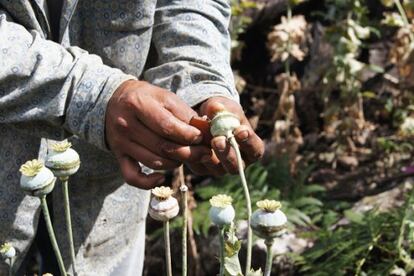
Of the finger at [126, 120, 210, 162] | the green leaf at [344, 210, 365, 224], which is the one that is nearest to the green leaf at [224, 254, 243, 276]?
the finger at [126, 120, 210, 162]

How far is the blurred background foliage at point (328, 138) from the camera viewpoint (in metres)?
2.43

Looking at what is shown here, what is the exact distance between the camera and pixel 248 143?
126 centimetres

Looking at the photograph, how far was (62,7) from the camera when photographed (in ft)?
4.79

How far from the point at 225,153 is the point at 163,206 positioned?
7.7 inches

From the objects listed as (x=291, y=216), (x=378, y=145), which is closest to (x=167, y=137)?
(x=291, y=216)

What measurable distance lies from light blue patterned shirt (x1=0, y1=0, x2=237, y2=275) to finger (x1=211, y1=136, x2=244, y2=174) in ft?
0.75

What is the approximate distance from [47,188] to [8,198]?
686 mm

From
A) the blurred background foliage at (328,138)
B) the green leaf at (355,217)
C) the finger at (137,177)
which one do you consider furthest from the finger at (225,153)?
the green leaf at (355,217)

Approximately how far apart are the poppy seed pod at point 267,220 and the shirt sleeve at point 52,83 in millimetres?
456

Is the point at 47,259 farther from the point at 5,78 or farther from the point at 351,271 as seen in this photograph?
the point at 351,271

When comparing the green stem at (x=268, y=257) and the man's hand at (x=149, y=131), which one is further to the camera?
the man's hand at (x=149, y=131)

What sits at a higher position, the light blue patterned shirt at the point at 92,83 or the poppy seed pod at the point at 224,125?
the poppy seed pod at the point at 224,125

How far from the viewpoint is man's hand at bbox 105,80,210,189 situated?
1.16 metres

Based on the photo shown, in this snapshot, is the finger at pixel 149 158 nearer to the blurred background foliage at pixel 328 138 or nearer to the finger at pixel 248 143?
the finger at pixel 248 143
